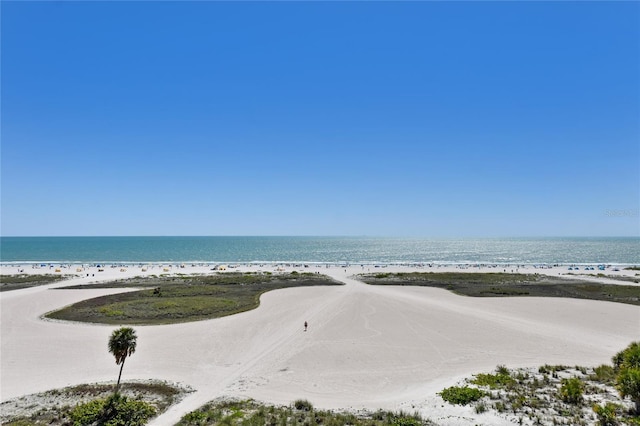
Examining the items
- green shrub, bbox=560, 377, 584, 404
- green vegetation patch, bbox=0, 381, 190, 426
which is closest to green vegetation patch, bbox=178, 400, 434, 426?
green vegetation patch, bbox=0, 381, 190, 426

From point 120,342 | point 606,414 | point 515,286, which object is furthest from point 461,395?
point 515,286

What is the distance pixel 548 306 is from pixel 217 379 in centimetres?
5231

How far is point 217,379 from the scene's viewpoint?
2488 cm

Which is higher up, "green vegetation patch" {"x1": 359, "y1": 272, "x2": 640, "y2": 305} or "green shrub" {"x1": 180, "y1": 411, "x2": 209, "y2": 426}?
"green shrub" {"x1": 180, "y1": 411, "x2": 209, "y2": 426}

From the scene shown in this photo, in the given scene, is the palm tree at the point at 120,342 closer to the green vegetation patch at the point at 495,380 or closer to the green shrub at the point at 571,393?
the green vegetation patch at the point at 495,380

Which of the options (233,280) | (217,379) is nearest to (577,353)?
(217,379)

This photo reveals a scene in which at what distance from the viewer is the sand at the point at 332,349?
75.7ft

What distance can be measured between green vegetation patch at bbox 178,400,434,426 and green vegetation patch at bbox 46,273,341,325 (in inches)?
1029

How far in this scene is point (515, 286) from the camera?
7262 centimetres

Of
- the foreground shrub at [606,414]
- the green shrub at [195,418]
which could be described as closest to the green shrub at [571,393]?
the foreground shrub at [606,414]

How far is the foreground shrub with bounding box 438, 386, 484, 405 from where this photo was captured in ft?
67.4

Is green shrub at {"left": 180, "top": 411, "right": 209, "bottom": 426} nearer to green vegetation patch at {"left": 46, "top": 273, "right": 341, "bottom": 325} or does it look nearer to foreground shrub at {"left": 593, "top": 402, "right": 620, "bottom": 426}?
foreground shrub at {"left": 593, "top": 402, "right": 620, "bottom": 426}

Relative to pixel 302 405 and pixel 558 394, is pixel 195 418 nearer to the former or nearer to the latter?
pixel 302 405

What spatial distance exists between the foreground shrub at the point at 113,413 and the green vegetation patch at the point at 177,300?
23016 mm
